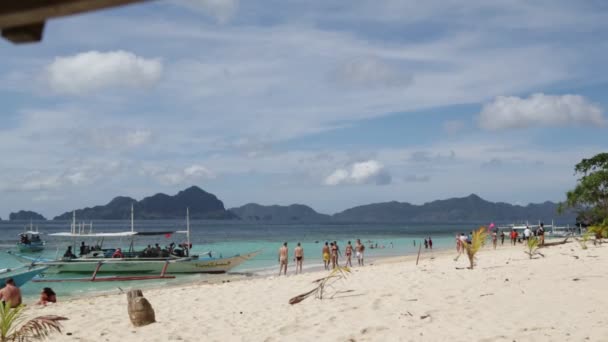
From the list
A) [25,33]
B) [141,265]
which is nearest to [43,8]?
[25,33]

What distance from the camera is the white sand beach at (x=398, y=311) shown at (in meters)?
8.62

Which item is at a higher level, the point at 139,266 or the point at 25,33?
the point at 25,33

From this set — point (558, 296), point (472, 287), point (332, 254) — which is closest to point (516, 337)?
point (558, 296)

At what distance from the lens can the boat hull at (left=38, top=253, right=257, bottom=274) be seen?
85.1ft

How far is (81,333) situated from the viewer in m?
10.2

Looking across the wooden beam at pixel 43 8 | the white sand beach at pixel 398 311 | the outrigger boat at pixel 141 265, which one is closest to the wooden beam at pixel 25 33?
the wooden beam at pixel 43 8

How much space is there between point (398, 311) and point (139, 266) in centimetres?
1868

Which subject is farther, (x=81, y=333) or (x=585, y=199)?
(x=585, y=199)

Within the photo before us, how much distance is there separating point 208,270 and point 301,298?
16080 millimetres

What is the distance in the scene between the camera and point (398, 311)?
9992 mm

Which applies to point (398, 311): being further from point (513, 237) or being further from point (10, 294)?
point (513, 237)

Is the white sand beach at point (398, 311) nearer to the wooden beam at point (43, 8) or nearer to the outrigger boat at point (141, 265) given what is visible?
the wooden beam at point (43, 8)

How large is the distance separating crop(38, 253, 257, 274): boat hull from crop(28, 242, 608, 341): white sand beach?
11.6 m

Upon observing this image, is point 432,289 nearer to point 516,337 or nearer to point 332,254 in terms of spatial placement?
point 516,337
